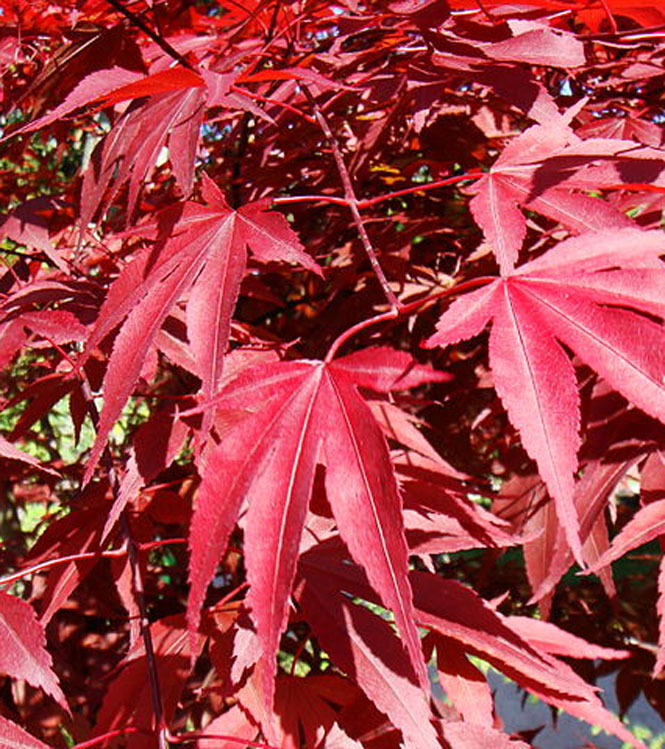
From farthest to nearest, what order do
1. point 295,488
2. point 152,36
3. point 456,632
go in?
point 152,36 < point 456,632 < point 295,488

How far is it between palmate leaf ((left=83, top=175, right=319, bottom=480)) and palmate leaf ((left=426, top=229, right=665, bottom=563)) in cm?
14

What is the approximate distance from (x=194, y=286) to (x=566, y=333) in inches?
10.9

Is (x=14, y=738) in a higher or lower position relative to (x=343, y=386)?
lower

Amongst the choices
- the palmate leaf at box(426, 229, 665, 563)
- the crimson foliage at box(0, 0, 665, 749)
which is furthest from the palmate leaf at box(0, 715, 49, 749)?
the palmate leaf at box(426, 229, 665, 563)

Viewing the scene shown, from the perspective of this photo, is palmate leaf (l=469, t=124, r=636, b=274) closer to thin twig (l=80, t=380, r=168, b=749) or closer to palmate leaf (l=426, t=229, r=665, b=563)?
palmate leaf (l=426, t=229, r=665, b=563)

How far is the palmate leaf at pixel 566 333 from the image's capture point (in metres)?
0.44

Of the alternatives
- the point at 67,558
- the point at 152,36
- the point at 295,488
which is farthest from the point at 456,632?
the point at 152,36

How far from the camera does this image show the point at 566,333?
48 cm

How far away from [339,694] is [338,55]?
65 cm

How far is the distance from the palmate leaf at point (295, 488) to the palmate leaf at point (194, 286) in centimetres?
6

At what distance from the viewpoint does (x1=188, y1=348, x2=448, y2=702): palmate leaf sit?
43 cm

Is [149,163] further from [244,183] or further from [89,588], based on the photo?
[89,588]

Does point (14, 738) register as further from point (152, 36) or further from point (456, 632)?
point (152, 36)

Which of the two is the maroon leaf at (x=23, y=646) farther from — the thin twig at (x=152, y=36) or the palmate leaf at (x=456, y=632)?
Result: the thin twig at (x=152, y=36)
